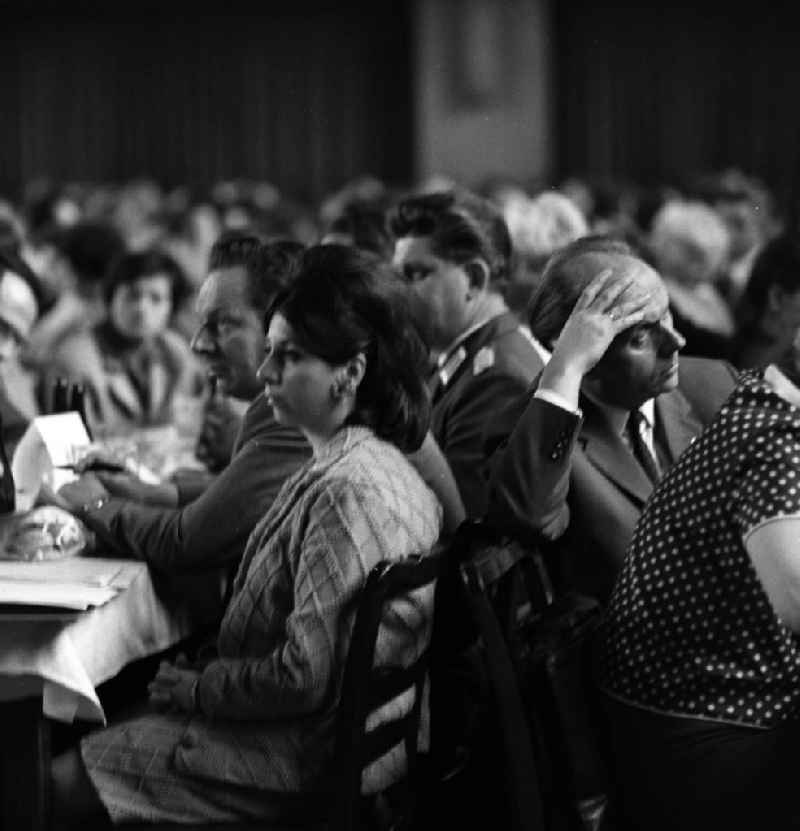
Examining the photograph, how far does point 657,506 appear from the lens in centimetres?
223

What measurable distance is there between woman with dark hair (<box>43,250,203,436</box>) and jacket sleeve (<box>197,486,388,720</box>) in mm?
2707

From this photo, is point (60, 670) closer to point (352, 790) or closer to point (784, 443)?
point (352, 790)

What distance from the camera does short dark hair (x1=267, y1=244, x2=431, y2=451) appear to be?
2359mm

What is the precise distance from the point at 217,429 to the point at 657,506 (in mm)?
1691

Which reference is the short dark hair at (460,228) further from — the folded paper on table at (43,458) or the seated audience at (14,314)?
the folded paper on table at (43,458)

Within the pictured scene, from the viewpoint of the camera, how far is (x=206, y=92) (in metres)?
19.1

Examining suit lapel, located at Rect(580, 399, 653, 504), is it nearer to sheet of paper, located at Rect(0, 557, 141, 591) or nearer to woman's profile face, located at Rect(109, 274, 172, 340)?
sheet of paper, located at Rect(0, 557, 141, 591)

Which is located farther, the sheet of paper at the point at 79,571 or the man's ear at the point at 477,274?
the man's ear at the point at 477,274

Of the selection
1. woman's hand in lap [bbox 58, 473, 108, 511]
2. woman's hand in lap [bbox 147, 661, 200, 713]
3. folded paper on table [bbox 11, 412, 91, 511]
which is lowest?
woman's hand in lap [bbox 147, 661, 200, 713]

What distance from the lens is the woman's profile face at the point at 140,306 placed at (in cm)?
505

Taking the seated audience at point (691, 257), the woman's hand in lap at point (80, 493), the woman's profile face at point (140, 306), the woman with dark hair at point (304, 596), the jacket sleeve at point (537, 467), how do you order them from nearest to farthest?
the woman with dark hair at point (304, 596), the jacket sleeve at point (537, 467), the woman's hand in lap at point (80, 493), the woman's profile face at point (140, 306), the seated audience at point (691, 257)

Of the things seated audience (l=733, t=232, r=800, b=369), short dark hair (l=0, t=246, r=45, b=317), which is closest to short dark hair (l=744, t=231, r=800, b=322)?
seated audience (l=733, t=232, r=800, b=369)

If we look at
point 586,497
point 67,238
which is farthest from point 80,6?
point 586,497

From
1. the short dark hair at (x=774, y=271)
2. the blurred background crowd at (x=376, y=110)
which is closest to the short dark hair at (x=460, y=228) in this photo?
the short dark hair at (x=774, y=271)
